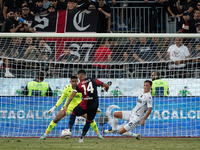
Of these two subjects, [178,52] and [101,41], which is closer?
[101,41]

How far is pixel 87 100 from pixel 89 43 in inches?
72.0

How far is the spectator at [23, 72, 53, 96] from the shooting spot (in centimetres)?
971

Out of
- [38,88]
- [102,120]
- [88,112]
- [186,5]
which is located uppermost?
[186,5]

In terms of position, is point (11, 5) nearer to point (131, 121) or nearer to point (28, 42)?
point (28, 42)

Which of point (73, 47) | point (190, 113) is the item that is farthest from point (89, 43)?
point (190, 113)

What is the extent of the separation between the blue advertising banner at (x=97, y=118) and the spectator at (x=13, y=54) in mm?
978

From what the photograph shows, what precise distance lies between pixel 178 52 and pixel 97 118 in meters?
2.99

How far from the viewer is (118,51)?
349 inches

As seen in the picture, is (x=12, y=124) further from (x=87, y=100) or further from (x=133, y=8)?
(x=133, y=8)

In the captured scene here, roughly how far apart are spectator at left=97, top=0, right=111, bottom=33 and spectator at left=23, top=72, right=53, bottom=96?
319 cm

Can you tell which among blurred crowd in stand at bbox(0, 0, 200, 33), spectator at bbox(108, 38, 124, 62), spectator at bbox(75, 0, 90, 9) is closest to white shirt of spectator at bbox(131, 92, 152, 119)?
spectator at bbox(108, 38, 124, 62)

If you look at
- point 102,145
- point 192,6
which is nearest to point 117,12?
point 192,6

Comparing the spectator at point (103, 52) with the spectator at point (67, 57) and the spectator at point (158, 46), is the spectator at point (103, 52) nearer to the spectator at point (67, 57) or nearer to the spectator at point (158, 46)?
the spectator at point (67, 57)

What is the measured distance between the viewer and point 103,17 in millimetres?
11828
